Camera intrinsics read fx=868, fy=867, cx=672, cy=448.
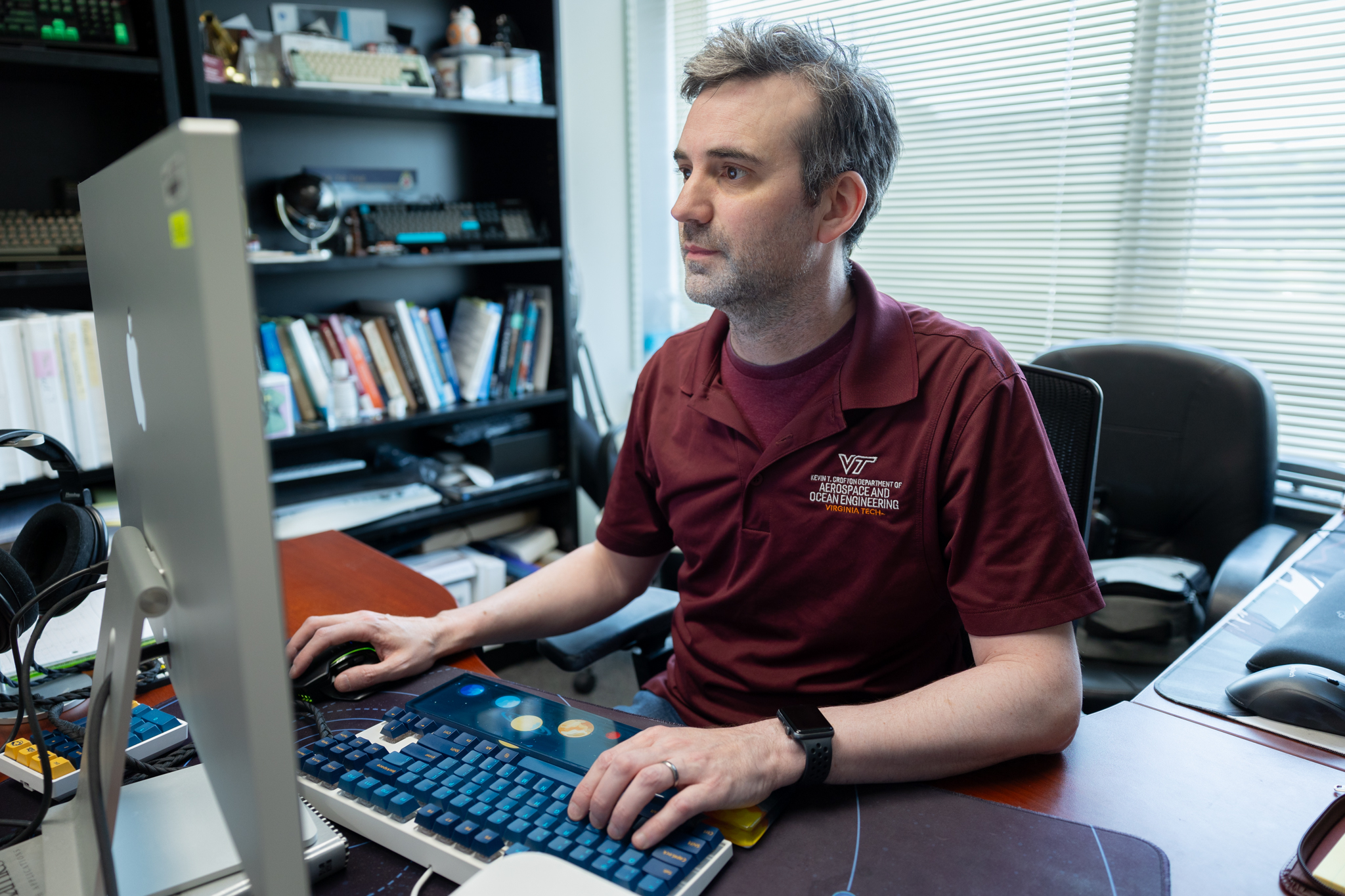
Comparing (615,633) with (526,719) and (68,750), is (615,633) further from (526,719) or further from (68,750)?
(68,750)

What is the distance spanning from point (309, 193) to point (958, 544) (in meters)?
1.89

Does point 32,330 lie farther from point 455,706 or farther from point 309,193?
point 455,706

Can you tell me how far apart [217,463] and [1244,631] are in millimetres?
1210

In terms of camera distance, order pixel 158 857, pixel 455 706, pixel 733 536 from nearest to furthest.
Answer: pixel 158 857 → pixel 455 706 → pixel 733 536

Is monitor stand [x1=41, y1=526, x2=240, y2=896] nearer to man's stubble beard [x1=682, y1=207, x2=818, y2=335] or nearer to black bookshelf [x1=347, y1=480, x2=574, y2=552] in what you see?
man's stubble beard [x1=682, y1=207, x2=818, y2=335]

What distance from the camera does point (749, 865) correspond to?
69 centimetres

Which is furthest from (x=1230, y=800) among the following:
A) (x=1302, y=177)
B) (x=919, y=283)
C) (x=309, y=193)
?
(x=309, y=193)

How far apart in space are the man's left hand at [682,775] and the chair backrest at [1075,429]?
25.8 inches

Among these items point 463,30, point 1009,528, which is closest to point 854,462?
point 1009,528

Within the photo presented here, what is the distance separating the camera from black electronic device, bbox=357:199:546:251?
7.62 feet

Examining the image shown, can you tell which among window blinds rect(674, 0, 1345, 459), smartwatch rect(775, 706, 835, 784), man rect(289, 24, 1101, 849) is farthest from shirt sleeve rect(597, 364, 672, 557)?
window blinds rect(674, 0, 1345, 459)

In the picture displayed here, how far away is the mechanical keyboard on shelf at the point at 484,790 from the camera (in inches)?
26.3

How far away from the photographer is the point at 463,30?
2420 millimetres

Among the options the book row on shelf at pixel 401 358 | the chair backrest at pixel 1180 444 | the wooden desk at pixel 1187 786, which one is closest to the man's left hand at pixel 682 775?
the wooden desk at pixel 1187 786
